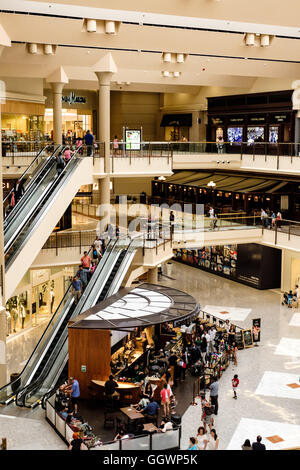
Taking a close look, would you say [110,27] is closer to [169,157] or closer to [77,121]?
[169,157]

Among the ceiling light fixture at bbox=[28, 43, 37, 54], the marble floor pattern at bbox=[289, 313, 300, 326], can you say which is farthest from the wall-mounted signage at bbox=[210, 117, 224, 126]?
the ceiling light fixture at bbox=[28, 43, 37, 54]

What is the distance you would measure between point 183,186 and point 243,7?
26.6 metres

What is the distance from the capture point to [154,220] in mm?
26812

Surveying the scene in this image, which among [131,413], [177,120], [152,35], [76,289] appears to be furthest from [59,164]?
[177,120]

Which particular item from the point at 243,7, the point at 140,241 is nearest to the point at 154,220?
the point at 140,241

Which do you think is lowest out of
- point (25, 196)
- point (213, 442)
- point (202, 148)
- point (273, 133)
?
point (213, 442)

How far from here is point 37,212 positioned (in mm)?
19094

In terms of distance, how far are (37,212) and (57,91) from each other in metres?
9.09

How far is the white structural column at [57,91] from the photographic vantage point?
25406 mm

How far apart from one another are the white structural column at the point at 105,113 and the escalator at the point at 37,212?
2.40 m

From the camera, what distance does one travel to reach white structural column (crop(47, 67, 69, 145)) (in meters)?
25.4

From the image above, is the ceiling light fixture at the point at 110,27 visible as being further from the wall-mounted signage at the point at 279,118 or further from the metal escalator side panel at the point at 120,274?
the wall-mounted signage at the point at 279,118

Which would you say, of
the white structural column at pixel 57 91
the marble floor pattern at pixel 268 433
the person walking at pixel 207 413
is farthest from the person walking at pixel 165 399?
the white structural column at pixel 57 91
